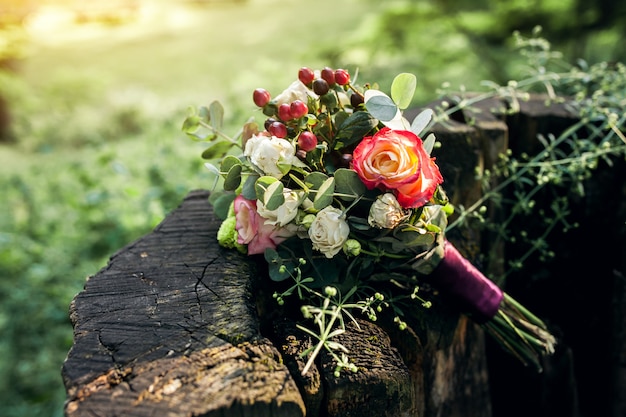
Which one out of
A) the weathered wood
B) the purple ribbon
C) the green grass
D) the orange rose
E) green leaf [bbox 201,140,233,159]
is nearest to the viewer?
the weathered wood

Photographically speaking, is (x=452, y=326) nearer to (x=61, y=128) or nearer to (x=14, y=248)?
(x=14, y=248)

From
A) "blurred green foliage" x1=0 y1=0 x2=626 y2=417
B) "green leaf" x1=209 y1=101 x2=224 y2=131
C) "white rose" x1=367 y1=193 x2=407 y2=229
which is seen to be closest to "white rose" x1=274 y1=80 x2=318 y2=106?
"green leaf" x1=209 y1=101 x2=224 y2=131

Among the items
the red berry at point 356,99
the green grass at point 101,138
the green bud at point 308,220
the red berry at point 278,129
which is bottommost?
the green grass at point 101,138

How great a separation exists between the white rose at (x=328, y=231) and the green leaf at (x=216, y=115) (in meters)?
0.48

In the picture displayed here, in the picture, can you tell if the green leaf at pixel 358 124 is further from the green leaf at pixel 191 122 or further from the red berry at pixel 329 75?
the green leaf at pixel 191 122

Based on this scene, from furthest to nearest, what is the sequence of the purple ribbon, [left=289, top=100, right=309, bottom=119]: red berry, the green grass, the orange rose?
the green grass → the purple ribbon → [left=289, top=100, right=309, bottom=119]: red berry → the orange rose

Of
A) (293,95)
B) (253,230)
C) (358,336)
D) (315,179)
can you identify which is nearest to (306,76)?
(293,95)

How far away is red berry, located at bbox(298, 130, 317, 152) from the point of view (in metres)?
1.41

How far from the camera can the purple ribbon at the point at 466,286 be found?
5.33 ft

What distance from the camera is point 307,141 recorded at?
141cm

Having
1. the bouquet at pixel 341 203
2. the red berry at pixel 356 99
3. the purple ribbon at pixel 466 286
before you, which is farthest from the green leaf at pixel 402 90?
the purple ribbon at pixel 466 286

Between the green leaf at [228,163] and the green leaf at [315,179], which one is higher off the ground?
the green leaf at [315,179]

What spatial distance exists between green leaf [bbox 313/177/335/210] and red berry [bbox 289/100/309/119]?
193mm

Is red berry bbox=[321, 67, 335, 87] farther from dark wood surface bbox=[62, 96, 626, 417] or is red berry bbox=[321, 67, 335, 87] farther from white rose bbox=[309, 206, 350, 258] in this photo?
dark wood surface bbox=[62, 96, 626, 417]
